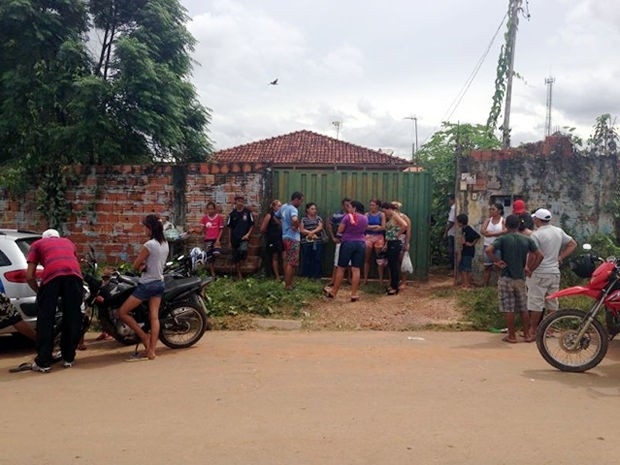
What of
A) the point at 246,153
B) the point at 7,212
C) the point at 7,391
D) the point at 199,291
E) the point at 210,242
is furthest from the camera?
the point at 246,153

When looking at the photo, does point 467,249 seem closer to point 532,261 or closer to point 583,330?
point 532,261

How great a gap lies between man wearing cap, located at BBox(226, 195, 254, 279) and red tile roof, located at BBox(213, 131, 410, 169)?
15.4 metres

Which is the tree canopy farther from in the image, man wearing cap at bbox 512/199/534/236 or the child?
man wearing cap at bbox 512/199/534/236

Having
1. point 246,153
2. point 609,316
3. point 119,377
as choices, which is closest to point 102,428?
point 119,377

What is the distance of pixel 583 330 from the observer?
608 cm

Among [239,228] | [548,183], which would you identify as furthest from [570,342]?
[239,228]

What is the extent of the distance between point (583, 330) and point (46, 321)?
558 cm

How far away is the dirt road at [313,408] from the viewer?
402cm

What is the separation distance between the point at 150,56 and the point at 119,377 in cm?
815

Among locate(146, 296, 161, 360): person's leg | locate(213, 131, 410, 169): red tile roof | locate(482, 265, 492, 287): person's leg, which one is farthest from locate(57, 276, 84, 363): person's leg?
locate(213, 131, 410, 169): red tile roof

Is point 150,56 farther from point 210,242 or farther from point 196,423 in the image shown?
point 196,423

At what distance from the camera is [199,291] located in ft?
23.9

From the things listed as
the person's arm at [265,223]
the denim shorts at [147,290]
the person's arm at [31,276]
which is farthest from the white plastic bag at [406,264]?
the person's arm at [31,276]

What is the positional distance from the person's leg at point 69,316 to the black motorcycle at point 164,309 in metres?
0.51
